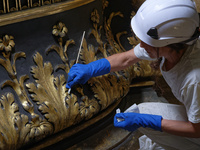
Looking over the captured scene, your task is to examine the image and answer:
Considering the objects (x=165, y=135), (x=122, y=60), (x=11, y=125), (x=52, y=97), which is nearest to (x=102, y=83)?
(x=122, y=60)

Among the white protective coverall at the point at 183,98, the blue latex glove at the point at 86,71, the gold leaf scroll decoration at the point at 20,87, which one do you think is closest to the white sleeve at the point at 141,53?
the white protective coverall at the point at 183,98

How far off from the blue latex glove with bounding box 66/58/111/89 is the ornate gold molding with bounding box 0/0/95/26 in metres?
0.26

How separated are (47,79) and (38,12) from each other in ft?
0.94

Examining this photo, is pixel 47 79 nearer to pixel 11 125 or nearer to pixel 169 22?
pixel 11 125

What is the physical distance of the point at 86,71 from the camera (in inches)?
57.0

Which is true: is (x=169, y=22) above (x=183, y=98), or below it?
above

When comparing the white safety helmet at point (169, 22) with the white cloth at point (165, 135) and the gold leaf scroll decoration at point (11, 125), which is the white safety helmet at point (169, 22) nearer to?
the white cloth at point (165, 135)

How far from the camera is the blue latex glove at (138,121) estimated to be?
1335 mm

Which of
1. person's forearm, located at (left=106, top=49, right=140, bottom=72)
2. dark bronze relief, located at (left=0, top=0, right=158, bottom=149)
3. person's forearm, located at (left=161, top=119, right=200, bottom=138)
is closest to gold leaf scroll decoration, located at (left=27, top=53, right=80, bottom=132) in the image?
dark bronze relief, located at (left=0, top=0, right=158, bottom=149)

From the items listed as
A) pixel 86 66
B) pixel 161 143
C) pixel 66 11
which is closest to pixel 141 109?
pixel 161 143

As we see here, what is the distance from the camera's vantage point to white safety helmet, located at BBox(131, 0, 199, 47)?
1129 mm

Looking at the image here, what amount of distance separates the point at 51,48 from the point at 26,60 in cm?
12

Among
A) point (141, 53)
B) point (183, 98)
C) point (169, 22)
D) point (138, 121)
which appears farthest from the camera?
point (141, 53)

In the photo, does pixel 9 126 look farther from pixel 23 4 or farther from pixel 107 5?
pixel 107 5
